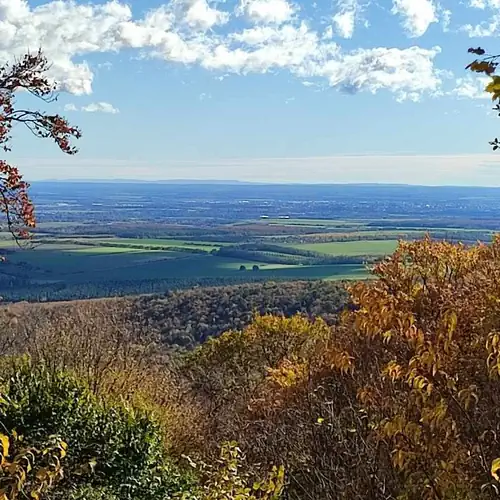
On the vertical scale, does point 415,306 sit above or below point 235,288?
above

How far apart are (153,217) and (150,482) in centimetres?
11014

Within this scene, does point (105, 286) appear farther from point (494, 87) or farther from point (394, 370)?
point (494, 87)

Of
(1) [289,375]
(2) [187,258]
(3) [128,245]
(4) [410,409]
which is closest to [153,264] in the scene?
(2) [187,258]

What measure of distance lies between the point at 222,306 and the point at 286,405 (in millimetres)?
25101

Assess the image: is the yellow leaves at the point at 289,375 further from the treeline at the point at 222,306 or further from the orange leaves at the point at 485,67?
the treeline at the point at 222,306

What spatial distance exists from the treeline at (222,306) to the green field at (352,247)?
25840 mm

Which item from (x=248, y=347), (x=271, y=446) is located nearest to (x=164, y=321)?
(x=248, y=347)

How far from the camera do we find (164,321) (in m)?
34.3

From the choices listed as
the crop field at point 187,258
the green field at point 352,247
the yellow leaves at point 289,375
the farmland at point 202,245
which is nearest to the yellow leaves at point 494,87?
the yellow leaves at point 289,375

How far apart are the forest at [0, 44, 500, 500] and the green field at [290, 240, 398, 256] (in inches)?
1911

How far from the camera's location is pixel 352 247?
70938 millimetres

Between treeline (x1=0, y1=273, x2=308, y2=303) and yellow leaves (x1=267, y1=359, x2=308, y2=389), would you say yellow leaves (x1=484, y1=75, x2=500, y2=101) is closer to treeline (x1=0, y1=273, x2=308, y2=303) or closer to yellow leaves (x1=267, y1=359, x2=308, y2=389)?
yellow leaves (x1=267, y1=359, x2=308, y2=389)

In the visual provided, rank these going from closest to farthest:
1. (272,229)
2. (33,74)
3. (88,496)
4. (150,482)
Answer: (33,74) < (88,496) < (150,482) < (272,229)

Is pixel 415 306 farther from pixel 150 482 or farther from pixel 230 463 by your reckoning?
pixel 150 482
